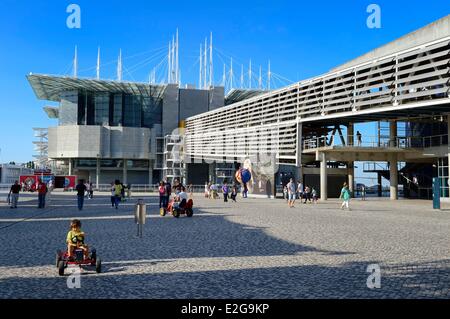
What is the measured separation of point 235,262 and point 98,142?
71934mm

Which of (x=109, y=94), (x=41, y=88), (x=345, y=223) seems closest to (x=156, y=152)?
(x=109, y=94)

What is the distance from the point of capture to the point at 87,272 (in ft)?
25.0

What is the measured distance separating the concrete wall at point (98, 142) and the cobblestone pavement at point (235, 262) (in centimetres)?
6439

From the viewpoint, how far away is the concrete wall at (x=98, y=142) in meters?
76.5

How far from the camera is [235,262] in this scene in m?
8.43

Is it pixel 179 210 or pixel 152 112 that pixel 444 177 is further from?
pixel 152 112

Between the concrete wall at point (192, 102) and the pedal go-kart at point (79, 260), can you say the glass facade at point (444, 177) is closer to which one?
the pedal go-kart at point (79, 260)

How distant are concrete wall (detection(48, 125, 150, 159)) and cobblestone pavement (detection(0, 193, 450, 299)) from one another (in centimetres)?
6439

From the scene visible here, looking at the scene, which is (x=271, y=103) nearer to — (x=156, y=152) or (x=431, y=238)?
(x=431, y=238)

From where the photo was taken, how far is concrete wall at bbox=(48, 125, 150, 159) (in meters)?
76.5

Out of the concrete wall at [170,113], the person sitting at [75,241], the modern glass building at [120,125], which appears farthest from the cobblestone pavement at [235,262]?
the concrete wall at [170,113]

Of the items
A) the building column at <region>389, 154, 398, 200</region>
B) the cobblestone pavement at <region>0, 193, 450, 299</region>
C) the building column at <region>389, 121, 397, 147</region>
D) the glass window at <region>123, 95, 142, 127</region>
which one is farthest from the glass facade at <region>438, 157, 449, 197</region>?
the glass window at <region>123, 95, 142, 127</region>
